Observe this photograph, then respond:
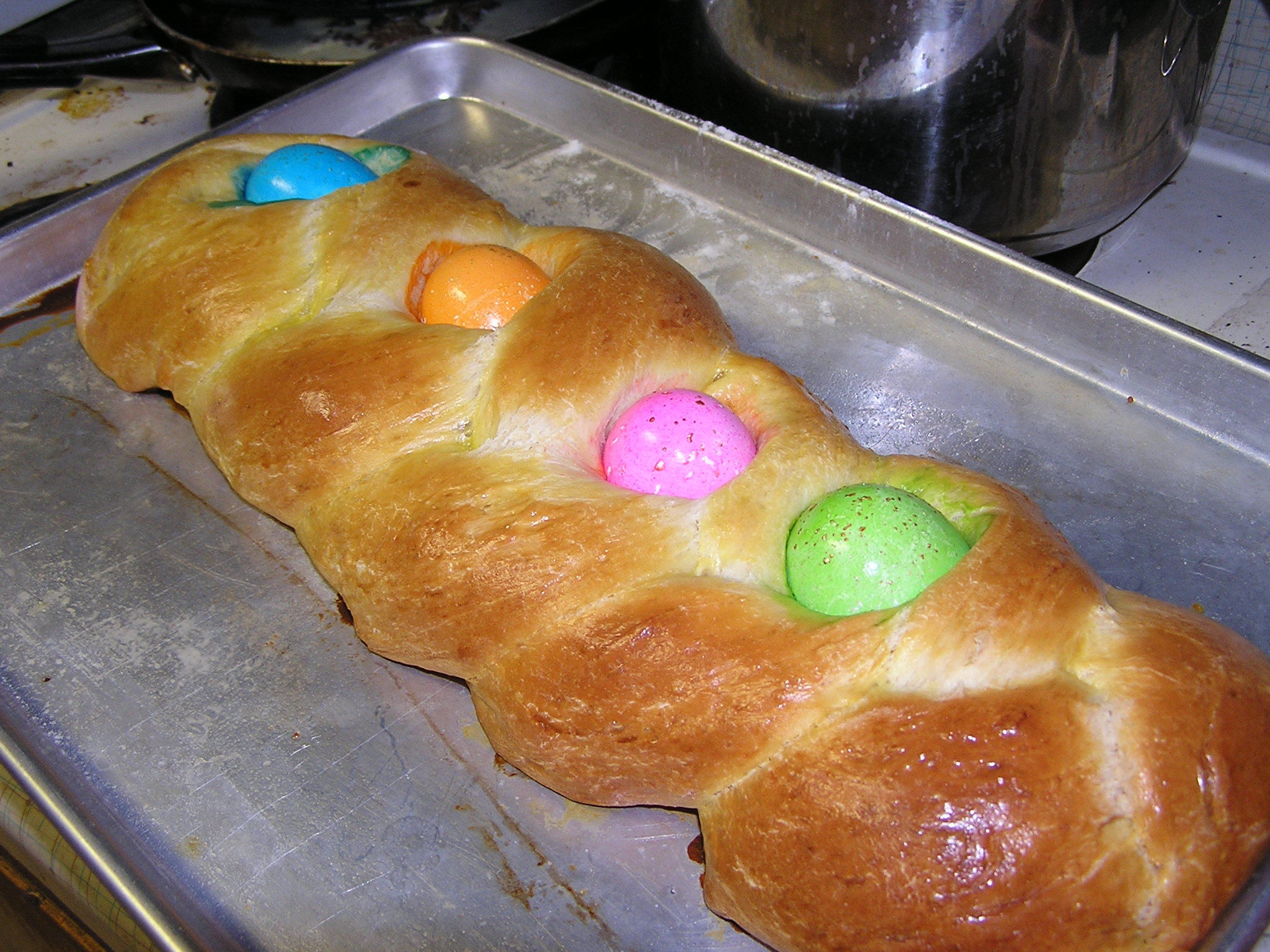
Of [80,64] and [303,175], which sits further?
[80,64]

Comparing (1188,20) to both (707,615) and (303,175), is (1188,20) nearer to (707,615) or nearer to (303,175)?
(707,615)

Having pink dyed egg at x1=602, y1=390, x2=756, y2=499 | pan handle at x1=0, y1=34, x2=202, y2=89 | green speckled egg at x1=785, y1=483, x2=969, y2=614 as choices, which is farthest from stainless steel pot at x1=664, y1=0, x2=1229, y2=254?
pan handle at x1=0, y1=34, x2=202, y2=89

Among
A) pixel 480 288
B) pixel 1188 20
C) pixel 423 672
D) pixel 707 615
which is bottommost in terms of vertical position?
pixel 423 672

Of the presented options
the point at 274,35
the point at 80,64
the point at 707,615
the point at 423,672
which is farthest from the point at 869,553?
the point at 80,64

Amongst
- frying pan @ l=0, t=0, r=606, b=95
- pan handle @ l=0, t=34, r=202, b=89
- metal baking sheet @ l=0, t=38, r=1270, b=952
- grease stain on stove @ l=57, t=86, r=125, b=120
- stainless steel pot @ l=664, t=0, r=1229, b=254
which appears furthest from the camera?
grease stain on stove @ l=57, t=86, r=125, b=120

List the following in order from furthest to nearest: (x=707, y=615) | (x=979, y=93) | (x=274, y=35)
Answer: (x=274, y=35)
(x=979, y=93)
(x=707, y=615)

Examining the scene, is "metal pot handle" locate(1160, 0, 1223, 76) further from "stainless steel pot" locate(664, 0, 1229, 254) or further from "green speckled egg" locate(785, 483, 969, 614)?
"green speckled egg" locate(785, 483, 969, 614)

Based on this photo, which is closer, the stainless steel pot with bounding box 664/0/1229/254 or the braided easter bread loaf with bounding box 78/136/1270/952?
the braided easter bread loaf with bounding box 78/136/1270/952
